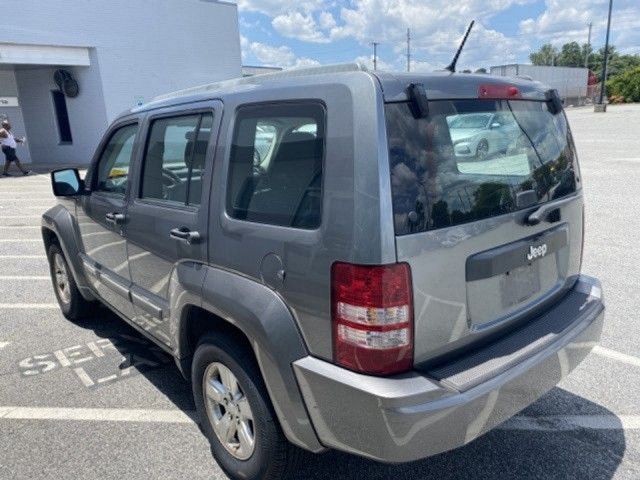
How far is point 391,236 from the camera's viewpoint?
182 cm

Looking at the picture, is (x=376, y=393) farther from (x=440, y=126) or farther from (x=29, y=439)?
(x=29, y=439)

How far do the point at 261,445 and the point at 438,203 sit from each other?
1.34 metres

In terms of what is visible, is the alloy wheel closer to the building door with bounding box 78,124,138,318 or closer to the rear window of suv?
the building door with bounding box 78,124,138,318

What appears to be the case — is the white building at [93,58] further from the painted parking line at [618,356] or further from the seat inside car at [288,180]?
the painted parking line at [618,356]

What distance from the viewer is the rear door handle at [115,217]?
327 cm

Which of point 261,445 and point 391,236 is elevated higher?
point 391,236

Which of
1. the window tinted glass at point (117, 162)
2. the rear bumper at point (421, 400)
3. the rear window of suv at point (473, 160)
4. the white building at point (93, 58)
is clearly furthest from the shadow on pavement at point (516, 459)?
the white building at point (93, 58)

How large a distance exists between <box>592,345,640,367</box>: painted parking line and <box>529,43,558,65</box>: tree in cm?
13431

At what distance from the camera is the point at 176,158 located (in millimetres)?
2908

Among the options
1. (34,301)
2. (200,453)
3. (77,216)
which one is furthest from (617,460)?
(34,301)

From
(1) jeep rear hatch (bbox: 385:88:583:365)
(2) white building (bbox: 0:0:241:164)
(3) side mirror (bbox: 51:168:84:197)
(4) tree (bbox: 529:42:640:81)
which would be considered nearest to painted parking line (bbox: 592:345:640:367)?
(1) jeep rear hatch (bbox: 385:88:583:365)

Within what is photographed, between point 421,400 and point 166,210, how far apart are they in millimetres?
1736

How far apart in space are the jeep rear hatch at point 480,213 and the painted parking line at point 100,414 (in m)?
1.84

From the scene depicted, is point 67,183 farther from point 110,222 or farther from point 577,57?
point 577,57
